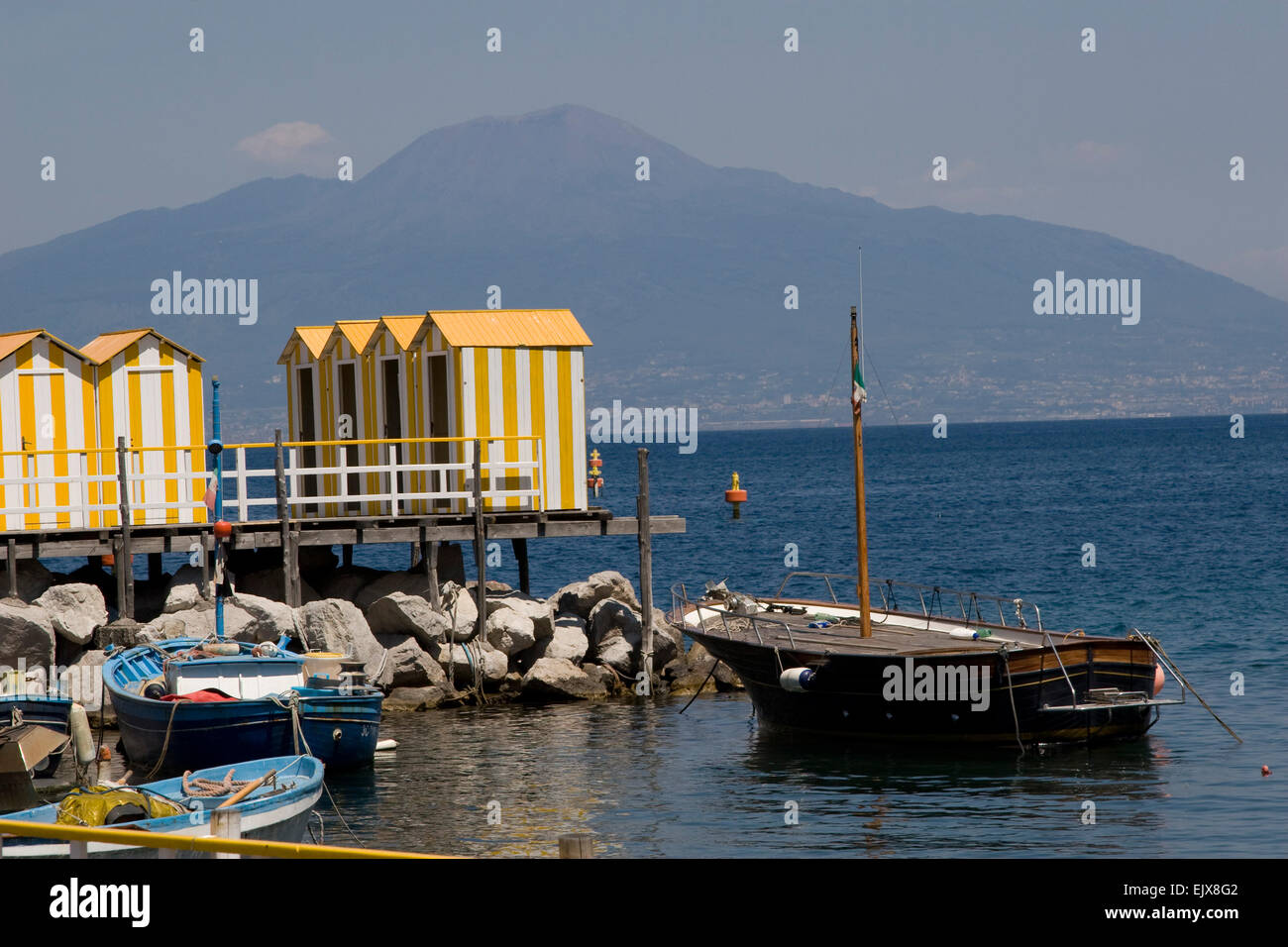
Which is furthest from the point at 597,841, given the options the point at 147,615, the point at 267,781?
the point at 147,615

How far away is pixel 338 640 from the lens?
75.0ft

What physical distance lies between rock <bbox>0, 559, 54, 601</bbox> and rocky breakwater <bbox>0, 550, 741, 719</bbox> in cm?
2

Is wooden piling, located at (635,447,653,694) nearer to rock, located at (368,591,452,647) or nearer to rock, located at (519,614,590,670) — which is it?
rock, located at (519,614,590,670)

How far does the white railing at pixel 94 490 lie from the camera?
2489cm

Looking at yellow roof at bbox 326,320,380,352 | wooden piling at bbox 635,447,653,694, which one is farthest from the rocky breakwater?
yellow roof at bbox 326,320,380,352

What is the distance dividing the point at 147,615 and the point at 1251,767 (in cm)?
1732

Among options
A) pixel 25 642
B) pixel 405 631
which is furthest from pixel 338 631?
pixel 25 642

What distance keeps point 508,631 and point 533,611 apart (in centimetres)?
68

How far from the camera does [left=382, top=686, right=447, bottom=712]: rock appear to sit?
77.8 ft

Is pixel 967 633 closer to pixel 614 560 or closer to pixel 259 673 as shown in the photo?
pixel 259 673

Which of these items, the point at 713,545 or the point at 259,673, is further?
the point at 713,545

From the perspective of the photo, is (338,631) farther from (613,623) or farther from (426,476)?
(613,623)

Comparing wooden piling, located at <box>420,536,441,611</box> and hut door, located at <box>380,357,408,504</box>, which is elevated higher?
hut door, located at <box>380,357,408,504</box>
